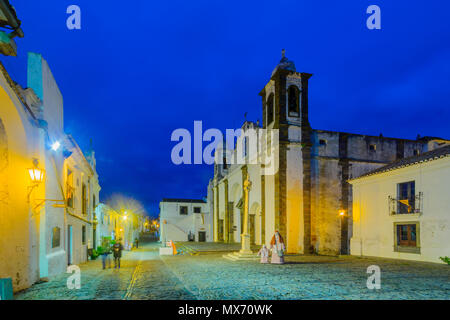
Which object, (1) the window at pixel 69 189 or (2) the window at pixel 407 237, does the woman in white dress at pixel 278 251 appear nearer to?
(2) the window at pixel 407 237

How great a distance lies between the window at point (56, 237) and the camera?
10.8m

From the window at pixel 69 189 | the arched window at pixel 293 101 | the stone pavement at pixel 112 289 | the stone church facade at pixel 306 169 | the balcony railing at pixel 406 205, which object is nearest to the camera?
the stone pavement at pixel 112 289

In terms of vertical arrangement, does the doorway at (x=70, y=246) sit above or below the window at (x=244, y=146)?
below

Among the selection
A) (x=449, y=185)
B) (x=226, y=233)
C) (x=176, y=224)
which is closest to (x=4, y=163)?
(x=449, y=185)

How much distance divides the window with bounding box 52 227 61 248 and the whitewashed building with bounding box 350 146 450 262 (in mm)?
17002

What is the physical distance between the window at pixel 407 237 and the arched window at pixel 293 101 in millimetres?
10158

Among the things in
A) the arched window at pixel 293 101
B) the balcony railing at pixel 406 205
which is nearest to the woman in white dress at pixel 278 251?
the balcony railing at pixel 406 205

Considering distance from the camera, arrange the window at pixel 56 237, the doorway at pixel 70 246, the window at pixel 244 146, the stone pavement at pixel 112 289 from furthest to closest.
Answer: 1. the window at pixel 244 146
2. the doorway at pixel 70 246
3. the window at pixel 56 237
4. the stone pavement at pixel 112 289

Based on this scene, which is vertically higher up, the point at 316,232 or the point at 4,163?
the point at 4,163

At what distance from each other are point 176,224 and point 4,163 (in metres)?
39.1

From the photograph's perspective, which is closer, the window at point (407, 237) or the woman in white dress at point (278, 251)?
the woman in white dress at point (278, 251)
